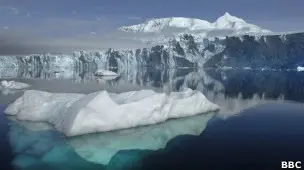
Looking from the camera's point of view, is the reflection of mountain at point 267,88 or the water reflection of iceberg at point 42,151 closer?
the water reflection of iceberg at point 42,151

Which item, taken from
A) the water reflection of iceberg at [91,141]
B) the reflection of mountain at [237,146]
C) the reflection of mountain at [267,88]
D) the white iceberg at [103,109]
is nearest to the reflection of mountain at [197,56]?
the reflection of mountain at [267,88]

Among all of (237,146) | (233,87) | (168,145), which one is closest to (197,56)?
(233,87)

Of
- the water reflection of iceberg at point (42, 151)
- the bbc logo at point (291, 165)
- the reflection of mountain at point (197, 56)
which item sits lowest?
the water reflection of iceberg at point (42, 151)

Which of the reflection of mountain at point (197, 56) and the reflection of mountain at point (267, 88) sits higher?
the reflection of mountain at point (197, 56)

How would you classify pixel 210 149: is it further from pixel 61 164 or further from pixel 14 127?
pixel 14 127

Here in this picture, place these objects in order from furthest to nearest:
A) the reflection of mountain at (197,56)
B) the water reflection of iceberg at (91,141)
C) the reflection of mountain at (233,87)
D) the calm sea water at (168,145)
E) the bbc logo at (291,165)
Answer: the reflection of mountain at (197,56) < the reflection of mountain at (233,87) < the water reflection of iceberg at (91,141) < the calm sea water at (168,145) < the bbc logo at (291,165)

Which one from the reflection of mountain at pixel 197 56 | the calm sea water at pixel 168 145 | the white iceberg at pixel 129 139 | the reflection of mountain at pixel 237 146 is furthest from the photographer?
the reflection of mountain at pixel 197 56

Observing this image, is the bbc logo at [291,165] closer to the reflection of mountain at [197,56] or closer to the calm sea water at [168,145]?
the calm sea water at [168,145]

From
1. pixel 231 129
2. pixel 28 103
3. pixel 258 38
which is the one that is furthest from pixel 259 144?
pixel 258 38

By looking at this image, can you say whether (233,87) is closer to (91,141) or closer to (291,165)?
(91,141)
